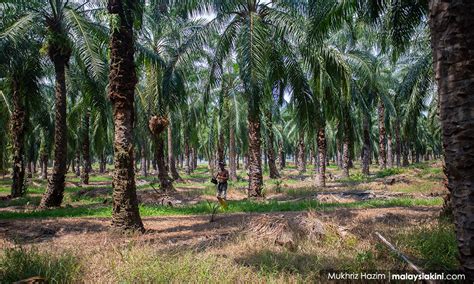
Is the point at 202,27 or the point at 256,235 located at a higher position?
the point at 202,27

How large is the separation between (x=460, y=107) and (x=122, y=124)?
6626 millimetres

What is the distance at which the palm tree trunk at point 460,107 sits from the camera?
11.5ft

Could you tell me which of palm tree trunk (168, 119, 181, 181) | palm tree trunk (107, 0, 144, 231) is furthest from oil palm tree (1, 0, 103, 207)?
palm tree trunk (168, 119, 181, 181)

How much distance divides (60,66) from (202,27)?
218 inches

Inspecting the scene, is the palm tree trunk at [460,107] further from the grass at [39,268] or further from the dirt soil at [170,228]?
the grass at [39,268]

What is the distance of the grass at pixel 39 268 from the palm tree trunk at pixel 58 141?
858 cm

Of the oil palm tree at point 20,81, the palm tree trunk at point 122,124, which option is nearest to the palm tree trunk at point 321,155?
the palm tree trunk at point 122,124

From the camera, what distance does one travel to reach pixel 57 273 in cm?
437

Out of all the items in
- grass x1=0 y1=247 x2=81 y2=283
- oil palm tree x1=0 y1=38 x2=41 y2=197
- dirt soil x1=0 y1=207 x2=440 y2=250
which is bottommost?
dirt soil x1=0 y1=207 x2=440 y2=250

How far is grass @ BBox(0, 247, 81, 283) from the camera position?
4.43m

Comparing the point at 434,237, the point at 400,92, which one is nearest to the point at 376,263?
the point at 434,237

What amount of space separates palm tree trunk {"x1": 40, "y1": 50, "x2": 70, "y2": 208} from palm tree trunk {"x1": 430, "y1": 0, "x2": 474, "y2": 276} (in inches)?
499

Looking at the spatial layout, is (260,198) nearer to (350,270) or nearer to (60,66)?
(60,66)

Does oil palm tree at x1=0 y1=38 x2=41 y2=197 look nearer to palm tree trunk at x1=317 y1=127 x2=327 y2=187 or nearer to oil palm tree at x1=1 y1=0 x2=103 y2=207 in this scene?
oil palm tree at x1=1 y1=0 x2=103 y2=207
